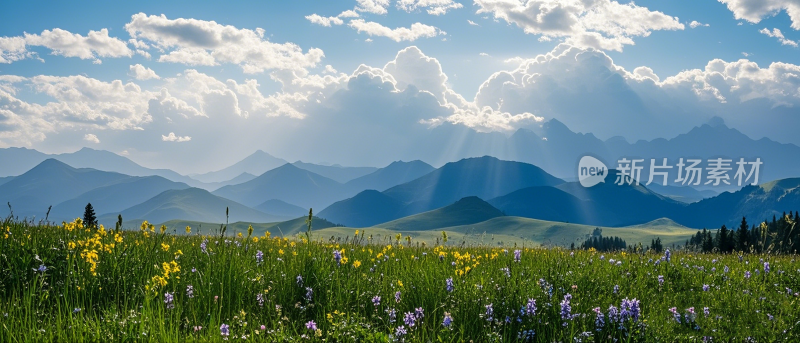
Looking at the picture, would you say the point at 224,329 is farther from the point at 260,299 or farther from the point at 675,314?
the point at 675,314

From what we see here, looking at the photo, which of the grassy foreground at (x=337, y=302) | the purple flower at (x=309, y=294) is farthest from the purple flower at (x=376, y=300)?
the purple flower at (x=309, y=294)

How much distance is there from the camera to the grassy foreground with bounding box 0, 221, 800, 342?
5.47 m

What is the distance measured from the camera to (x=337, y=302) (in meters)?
6.59

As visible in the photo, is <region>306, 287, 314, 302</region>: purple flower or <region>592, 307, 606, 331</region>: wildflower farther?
<region>306, 287, 314, 302</region>: purple flower

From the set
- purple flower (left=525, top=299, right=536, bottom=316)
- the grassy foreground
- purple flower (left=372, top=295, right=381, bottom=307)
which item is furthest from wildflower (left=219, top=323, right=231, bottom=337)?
purple flower (left=525, top=299, right=536, bottom=316)

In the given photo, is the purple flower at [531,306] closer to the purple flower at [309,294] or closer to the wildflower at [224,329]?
the purple flower at [309,294]

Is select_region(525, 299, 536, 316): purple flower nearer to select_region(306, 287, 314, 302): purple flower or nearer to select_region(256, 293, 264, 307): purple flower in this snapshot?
select_region(306, 287, 314, 302): purple flower

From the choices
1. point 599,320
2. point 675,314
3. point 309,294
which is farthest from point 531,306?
point 309,294

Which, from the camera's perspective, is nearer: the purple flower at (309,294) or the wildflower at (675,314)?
the purple flower at (309,294)

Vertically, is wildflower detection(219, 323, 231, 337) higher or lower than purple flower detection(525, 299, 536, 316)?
lower

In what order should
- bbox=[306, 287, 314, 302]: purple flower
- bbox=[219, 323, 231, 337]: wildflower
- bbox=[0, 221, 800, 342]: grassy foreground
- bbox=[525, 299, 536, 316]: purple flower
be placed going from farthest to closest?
1. bbox=[306, 287, 314, 302]: purple flower
2. bbox=[525, 299, 536, 316]: purple flower
3. bbox=[0, 221, 800, 342]: grassy foreground
4. bbox=[219, 323, 231, 337]: wildflower

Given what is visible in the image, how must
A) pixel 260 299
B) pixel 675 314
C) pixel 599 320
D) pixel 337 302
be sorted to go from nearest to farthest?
pixel 599 320 < pixel 260 299 < pixel 337 302 < pixel 675 314

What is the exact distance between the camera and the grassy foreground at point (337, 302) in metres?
5.47

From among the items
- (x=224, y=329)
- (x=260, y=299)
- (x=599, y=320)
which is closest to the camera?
(x=224, y=329)
